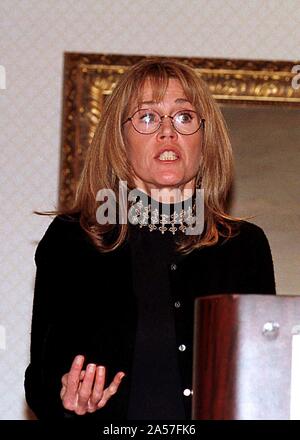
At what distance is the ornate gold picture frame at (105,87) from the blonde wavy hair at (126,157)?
65cm

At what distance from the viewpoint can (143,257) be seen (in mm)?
1860

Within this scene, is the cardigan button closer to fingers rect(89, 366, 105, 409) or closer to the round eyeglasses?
fingers rect(89, 366, 105, 409)

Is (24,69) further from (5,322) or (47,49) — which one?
(5,322)

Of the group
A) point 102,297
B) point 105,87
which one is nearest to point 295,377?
point 102,297

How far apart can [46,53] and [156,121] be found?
0.87 meters

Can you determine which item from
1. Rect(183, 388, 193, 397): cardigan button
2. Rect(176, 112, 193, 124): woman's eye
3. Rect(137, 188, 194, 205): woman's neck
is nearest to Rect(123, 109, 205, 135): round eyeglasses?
Rect(176, 112, 193, 124): woman's eye

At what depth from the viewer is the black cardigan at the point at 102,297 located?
1712mm

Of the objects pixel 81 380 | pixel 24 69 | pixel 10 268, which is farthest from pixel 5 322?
pixel 81 380

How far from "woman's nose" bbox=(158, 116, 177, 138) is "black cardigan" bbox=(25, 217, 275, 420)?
0.23 metres

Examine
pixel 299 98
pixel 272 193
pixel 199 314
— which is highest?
pixel 299 98

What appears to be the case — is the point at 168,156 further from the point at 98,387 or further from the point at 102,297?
the point at 98,387

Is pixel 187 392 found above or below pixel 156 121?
below

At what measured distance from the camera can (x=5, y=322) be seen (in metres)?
2.64
